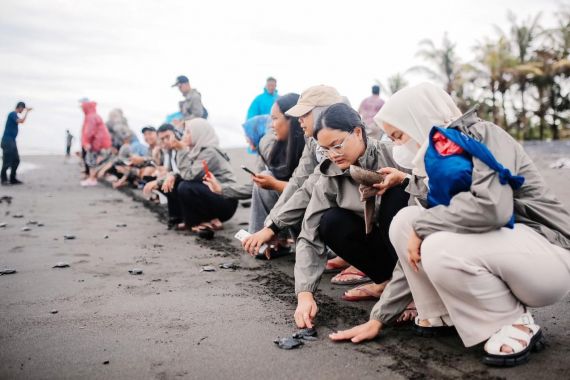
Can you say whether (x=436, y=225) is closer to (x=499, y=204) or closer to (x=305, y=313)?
(x=499, y=204)

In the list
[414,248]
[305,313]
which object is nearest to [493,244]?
[414,248]

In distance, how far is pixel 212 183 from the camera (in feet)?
17.3

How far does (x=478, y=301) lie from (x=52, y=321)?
2.26 metres

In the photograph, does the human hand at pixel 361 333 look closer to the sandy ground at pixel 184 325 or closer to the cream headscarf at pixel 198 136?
the sandy ground at pixel 184 325

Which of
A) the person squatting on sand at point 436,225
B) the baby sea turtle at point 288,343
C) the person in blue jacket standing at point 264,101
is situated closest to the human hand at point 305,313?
the person squatting on sand at point 436,225

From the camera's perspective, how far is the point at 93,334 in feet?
8.95

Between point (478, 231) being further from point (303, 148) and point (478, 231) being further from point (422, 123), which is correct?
point (303, 148)

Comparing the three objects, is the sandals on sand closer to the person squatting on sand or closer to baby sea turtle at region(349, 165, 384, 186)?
the person squatting on sand

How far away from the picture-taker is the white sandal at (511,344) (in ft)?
7.04

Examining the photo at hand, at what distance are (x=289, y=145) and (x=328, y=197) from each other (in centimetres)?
128

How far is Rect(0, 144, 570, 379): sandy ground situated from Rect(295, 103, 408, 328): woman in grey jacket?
0.93 ft

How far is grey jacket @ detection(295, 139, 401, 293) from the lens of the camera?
297cm

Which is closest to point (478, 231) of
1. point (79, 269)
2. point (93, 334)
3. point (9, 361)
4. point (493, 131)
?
point (493, 131)

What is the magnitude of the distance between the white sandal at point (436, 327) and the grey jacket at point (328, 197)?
2.00ft
